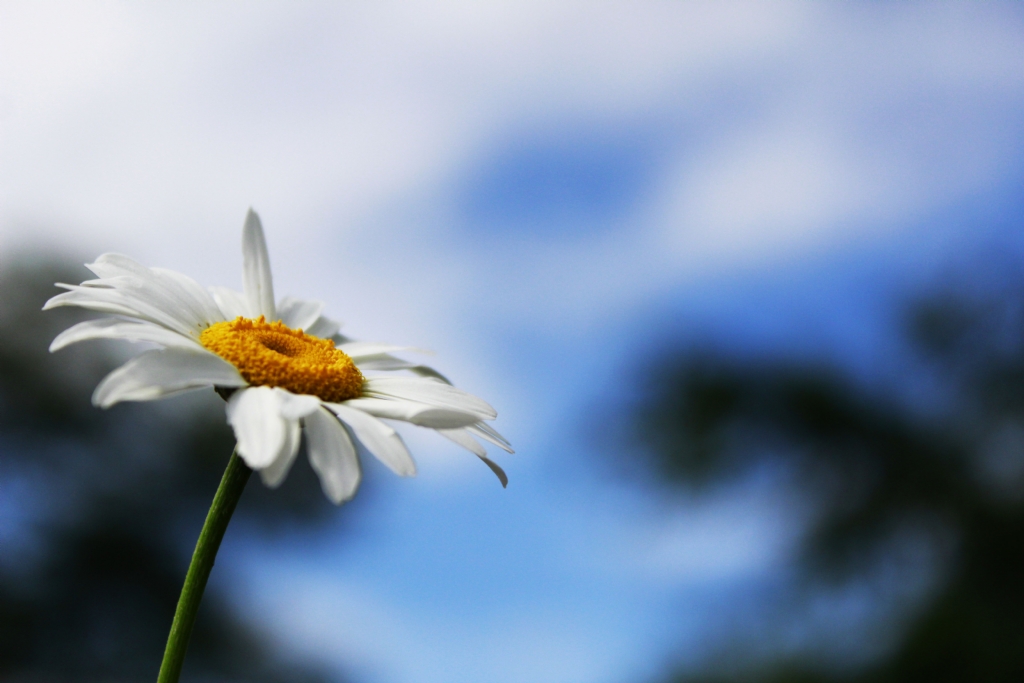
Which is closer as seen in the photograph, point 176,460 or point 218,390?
point 218,390

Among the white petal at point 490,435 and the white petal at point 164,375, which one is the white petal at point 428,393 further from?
the white petal at point 164,375

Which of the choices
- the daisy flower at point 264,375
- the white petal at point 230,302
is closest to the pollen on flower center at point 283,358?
the daisy flower at point 264,375

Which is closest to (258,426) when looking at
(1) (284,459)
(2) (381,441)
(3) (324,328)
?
(1) (284,459)

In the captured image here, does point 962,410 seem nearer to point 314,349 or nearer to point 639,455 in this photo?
point 639,455

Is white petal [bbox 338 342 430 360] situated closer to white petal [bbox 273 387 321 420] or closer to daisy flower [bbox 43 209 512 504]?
daisy flower [bbox 43 209 512 504]

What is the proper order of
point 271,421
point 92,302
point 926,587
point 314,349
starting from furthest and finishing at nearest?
point 926,587 → point 314,349 → point 92,302 → point 271,421

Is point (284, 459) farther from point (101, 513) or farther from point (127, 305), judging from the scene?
point (101, 513)

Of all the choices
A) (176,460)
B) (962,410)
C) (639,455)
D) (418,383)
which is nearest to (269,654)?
(176,460)

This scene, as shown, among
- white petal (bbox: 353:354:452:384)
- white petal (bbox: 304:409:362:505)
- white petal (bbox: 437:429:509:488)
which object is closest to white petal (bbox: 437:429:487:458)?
white petal (bbox: 437:429:509:488)
